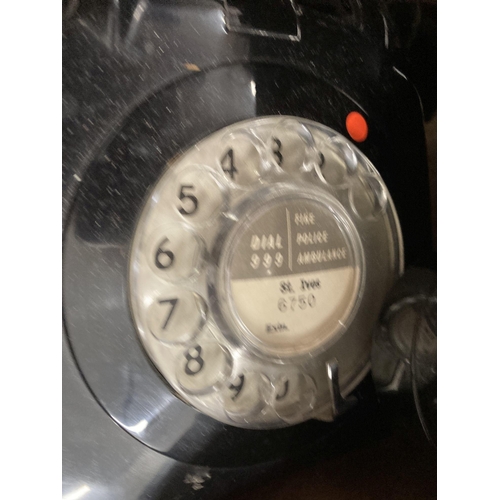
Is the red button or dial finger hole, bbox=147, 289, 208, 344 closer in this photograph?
dial finger hole, bbox=147, 289, 208, 344

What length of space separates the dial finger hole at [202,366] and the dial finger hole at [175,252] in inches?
3.1

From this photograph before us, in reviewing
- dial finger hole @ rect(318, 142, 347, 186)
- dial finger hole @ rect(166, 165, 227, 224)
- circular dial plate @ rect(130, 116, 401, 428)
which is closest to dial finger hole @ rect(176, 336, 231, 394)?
circular dial plate @ rect(130, 116, 401, 428)

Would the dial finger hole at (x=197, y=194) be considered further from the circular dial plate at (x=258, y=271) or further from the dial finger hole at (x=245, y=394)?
the dial finger hole at (x=245, y=394)

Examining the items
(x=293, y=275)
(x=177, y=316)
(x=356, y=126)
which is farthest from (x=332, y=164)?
(x=177, y=316)

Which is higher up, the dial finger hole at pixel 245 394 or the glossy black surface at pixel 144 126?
the glossy black surface at pixel 144 126

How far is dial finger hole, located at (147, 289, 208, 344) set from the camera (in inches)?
19.0

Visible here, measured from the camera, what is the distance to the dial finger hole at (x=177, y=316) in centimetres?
48

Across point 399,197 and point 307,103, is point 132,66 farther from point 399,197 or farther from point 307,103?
point 399,197

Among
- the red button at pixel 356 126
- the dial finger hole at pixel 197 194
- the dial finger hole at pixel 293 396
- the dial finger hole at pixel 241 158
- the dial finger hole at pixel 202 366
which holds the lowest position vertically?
the dial finger hole at pixel 293 396

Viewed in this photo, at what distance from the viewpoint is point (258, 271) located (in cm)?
52

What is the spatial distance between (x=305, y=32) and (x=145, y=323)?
37 centimetres

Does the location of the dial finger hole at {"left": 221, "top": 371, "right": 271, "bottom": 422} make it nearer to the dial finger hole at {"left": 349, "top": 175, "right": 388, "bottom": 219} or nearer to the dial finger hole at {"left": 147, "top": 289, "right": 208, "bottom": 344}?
the dial finger hole at {"left": 147, "top": 289, "right": 208, "bottom": 344}

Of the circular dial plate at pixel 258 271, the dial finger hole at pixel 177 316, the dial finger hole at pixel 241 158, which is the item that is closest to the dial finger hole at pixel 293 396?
the circular dial plate at pixel 258 271

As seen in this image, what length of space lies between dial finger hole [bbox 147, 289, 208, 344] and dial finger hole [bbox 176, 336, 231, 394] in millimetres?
17
